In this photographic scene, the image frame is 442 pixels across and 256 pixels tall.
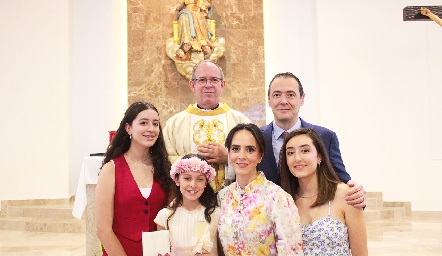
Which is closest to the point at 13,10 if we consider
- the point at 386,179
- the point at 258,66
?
the point at 258,66

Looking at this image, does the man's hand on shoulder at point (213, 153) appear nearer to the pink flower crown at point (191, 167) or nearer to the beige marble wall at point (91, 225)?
the pink flower crown at point (191, 167)

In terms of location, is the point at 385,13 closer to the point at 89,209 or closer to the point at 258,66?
the point at 258,66

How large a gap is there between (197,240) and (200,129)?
1.29 metres

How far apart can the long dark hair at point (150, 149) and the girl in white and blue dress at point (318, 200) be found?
2.51 ft

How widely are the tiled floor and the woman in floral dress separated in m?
3.53

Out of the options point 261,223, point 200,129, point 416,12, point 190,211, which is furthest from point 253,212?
point 416,12

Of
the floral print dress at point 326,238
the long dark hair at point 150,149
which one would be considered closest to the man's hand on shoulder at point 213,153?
the long dark hair at point 150,149

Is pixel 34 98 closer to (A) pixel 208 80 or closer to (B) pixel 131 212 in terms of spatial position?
(A) pixel 208 80

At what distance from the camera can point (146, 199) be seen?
9.97 feet

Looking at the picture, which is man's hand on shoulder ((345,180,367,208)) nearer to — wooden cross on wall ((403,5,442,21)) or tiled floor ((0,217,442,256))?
tiled floor ((0,217,442,256))

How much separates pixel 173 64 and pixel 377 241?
17.4ft

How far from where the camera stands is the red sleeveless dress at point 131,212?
9.91 ft

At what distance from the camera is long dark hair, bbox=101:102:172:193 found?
3092 millimetres

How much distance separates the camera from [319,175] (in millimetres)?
2762
